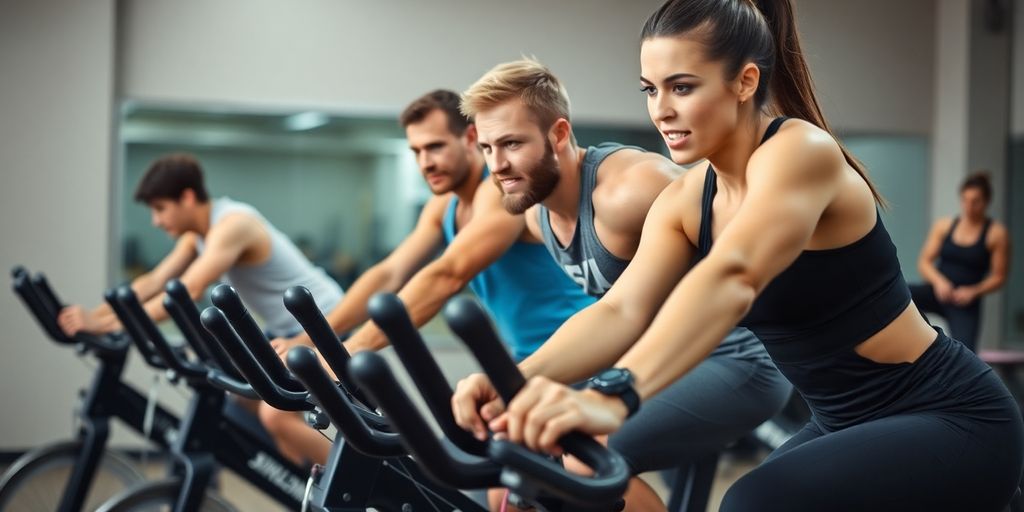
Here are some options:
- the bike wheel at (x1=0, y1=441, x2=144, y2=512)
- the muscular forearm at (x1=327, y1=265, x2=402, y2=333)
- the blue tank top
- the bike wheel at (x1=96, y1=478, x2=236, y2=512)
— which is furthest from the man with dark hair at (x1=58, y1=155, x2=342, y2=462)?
the blue tank top

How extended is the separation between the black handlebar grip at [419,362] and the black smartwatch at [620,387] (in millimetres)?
136

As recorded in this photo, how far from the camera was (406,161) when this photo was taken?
22.0 ft

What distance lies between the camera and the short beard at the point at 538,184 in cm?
224

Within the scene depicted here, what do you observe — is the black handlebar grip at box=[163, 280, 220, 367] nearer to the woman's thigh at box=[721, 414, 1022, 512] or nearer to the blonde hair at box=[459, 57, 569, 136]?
the blonde hair at box=[459, 57, 569, 136]

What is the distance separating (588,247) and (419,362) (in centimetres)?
122

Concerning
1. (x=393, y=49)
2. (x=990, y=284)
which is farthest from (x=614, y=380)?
(x=990, y=284)

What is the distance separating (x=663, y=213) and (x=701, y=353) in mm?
408

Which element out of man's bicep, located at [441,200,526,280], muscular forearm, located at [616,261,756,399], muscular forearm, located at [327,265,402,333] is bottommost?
muscular forearm, located at [327,265,402,333]

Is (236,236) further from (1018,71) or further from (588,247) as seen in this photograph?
(1018,71)

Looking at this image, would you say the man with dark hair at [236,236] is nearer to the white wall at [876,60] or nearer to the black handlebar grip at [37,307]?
the black handlebar grip at [37,307]

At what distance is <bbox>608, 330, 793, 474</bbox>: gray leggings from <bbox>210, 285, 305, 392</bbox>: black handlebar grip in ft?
2.43

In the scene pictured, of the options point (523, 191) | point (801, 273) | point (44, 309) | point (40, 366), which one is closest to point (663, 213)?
point (801, 273)

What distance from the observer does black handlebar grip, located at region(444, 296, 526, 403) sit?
100cm

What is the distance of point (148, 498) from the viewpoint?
3.09m
